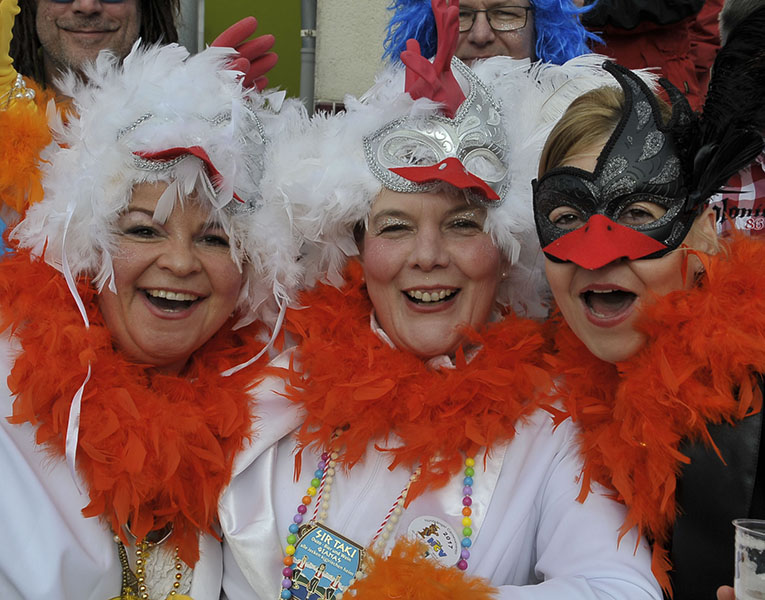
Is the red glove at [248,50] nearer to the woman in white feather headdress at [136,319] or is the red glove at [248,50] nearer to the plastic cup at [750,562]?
the woman in white feather headdress at [136,319]

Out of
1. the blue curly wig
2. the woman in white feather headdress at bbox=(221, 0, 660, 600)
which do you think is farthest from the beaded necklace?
the blue curly wig

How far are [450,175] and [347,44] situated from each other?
3.16m

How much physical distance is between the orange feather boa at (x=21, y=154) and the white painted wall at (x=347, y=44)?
2.88m

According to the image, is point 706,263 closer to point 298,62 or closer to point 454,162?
point 454,162

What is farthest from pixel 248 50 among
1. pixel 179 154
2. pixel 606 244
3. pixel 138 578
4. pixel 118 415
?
pixel 138 578

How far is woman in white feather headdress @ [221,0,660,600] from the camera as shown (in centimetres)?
217

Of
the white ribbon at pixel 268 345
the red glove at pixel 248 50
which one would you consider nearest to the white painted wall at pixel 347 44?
the red glove at pixel 248 50

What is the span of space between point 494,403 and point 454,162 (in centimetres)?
72

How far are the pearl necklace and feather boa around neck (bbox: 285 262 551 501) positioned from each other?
0.04m

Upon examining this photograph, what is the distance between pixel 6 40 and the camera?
2414mm

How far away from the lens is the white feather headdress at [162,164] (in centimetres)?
228

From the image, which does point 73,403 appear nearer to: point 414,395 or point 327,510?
point 327,510

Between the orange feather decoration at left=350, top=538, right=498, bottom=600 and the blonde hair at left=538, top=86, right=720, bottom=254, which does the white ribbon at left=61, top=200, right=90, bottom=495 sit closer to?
the orange feather decoration at left=350, top=538, right=498, bottom=600

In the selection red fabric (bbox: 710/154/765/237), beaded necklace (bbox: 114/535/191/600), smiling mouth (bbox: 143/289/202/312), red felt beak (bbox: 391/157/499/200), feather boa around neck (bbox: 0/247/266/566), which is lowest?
beaded necklace (bbox: 114/535/191/600)
